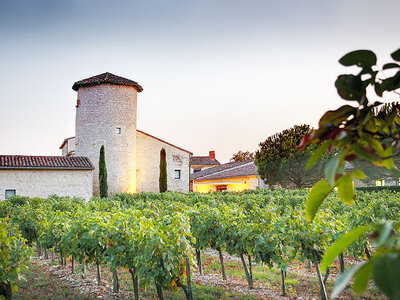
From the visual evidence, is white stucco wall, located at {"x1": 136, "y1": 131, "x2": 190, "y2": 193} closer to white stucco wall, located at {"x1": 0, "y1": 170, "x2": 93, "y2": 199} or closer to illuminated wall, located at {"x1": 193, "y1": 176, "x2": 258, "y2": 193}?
illuminated wall, located at {"x1": 193, "y1": 176, "x2": 258, "y2": 193}

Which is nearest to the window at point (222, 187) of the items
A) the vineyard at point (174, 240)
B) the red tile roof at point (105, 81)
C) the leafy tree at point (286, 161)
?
the leafy tree at point (286, 161)

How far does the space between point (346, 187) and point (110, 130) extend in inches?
945

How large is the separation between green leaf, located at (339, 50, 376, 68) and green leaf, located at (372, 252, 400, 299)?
361mm

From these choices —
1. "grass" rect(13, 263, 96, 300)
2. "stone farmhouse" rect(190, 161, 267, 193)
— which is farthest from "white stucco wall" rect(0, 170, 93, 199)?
"grass" rect(13, 263, 96, 300)

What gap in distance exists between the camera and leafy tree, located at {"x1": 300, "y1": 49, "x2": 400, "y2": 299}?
36 centimetres

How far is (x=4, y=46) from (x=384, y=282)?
21.7m

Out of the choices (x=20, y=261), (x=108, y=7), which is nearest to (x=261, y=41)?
(x=108, y=7)

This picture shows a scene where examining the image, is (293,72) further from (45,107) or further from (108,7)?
(45,107)

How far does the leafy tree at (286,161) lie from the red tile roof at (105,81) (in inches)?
460

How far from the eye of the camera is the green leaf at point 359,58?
1.85ft

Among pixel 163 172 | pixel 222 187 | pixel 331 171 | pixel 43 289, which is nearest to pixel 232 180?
pixel 222 187

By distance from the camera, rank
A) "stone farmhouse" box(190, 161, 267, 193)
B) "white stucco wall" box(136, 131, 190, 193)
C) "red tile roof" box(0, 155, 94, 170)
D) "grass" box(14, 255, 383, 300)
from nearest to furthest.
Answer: "grass" box(14, 255, 383, 300)
"red tile roof" box(0, 155, 94, 170)
"white stucco wall" box(136, 131, 190, 193)
"stone farmhouse" box(190, 161, 267, 193)

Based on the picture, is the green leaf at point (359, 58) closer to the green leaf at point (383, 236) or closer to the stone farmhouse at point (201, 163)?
the green leaf at point (383, 236)

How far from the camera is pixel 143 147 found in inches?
1008
